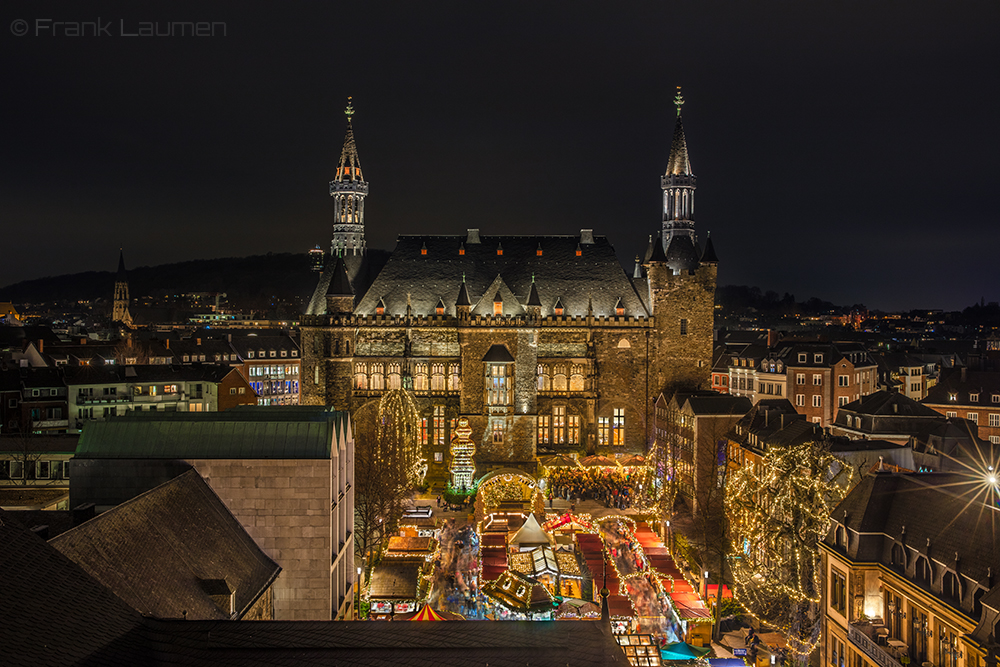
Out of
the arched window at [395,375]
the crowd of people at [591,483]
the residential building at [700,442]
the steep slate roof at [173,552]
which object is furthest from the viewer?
the arched window at [395,375]

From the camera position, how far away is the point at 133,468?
2612 centimetres

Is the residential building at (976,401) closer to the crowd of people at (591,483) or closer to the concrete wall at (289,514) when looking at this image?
the crowd of people at (591,483)

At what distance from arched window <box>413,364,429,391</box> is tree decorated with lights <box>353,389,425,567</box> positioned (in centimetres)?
207

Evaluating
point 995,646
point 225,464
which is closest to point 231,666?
point 225,464

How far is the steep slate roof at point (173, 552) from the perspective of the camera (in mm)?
18016

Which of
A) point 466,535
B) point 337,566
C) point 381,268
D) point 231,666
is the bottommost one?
point 466,535

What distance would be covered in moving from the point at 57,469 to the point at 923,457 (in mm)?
44062

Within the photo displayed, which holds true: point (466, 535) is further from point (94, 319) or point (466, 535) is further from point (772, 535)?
point (94, 319)

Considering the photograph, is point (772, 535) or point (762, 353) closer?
point (772, 535)

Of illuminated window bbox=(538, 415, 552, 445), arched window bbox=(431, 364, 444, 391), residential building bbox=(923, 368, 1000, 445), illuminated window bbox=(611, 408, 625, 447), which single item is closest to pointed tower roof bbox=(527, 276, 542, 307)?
arched window bbox=(431, 364, 444, 391)

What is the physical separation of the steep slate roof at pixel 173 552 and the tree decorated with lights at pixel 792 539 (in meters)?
18.9

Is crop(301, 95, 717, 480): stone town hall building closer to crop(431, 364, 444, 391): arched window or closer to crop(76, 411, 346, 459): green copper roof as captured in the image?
crop(431, 364, 444, 391): arched window

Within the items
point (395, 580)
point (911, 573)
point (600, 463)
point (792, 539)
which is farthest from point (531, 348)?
point (911, 573)

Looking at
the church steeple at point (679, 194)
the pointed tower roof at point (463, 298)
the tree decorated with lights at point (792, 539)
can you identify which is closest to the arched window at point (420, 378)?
the pointed tower roof at point (463, 298)
